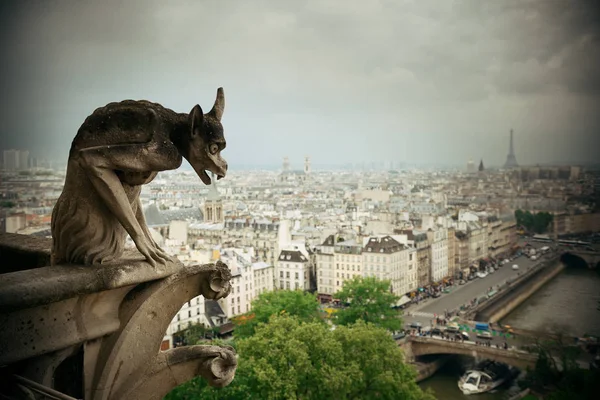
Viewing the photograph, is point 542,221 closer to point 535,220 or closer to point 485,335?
point 535,220

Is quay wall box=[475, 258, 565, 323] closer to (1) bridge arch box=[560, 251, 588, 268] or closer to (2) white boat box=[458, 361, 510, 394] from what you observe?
(1) bridge arch box=[560, 251, 588, 268]

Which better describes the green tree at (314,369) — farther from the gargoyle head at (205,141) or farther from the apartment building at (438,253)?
the apartment building at (438,253)

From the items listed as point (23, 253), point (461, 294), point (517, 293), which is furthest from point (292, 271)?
point (23, 253)

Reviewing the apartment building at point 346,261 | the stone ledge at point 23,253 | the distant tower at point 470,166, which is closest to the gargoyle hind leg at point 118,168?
the stone ledge at point 23,253

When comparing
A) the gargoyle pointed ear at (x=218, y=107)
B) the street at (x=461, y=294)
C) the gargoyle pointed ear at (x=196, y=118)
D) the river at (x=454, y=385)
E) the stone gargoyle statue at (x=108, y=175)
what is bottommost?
the river at (x=454, y=385)

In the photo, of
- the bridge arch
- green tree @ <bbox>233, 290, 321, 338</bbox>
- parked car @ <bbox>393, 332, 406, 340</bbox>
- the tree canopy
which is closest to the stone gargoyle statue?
green tree @ <bbox>233, 290, 321, 338</bbox>

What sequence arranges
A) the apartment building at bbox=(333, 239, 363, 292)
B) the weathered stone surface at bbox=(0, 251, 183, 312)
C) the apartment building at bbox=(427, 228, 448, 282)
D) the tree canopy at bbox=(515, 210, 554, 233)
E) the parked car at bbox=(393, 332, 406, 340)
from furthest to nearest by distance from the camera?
the tree canopy at bbox=(515, 210, 554, 233) < the apartment building at bbox=(427, 228, 448, 282) < the apartment building at bbox=(333, 239, 363, 292) < the parked car at bbox=(393, 332, 406, 340) < the weathered stone surface at bbox=(0, 251, 183, 312)

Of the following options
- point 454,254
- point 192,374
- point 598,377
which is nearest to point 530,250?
point 454,254
